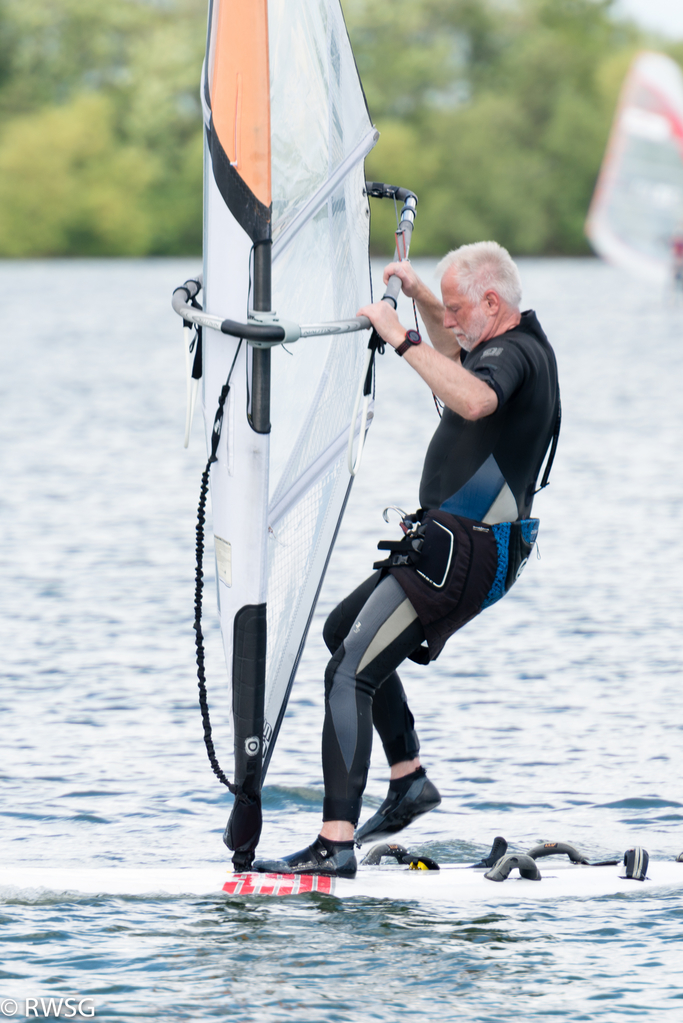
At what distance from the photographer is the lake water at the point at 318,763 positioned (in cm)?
455

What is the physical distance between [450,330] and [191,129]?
83216mm

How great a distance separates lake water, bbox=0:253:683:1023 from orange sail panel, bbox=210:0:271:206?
2255 millimetres

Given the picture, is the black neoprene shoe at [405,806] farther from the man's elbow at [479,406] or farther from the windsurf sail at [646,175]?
the windsurf sail at [646,175]

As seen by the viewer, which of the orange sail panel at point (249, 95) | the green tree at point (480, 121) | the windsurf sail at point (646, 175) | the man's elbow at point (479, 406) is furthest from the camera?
the green tree at point (480, 121)

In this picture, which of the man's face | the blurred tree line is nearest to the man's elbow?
the man's face

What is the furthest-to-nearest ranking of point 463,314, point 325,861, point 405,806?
1. point 405,806
2. point 325,861
3. point 463,314

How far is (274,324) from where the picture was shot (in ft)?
15.9

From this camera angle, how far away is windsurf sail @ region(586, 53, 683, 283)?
3812cm

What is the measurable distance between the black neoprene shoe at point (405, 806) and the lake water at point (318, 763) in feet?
0.95

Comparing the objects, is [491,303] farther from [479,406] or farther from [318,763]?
[318,763]

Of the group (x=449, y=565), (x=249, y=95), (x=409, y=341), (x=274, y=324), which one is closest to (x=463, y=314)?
(x=409, y=341)

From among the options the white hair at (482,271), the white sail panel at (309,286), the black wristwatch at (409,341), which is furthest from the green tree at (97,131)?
the black wristwatch at (409,341)

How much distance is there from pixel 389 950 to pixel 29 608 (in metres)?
5.63

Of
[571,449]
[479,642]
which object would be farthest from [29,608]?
[571,449]
